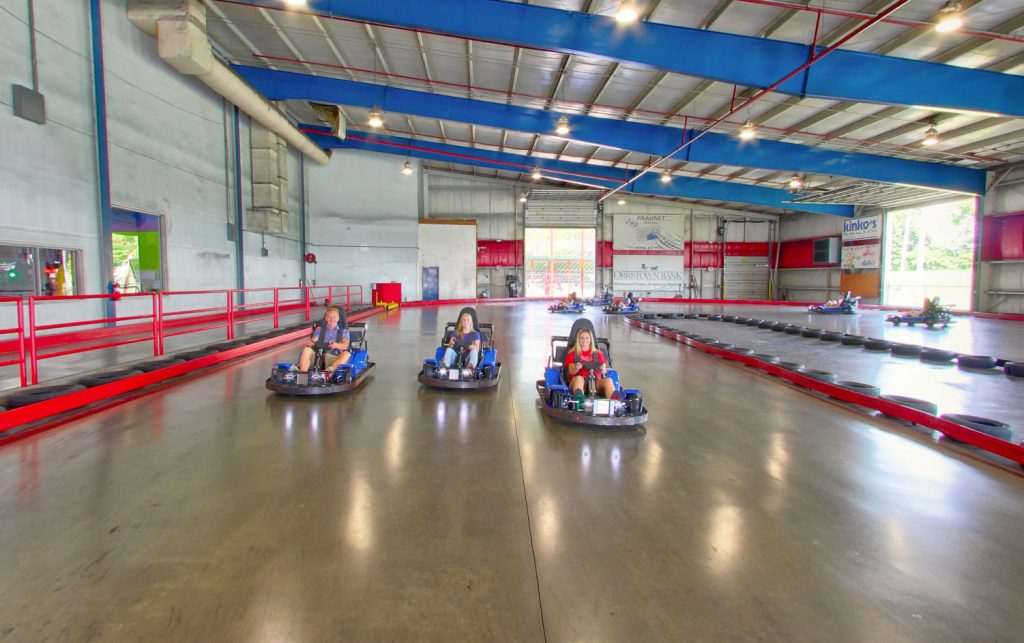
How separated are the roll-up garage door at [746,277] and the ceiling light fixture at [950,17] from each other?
23.1 metres

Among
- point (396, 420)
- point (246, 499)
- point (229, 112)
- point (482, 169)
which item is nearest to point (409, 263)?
point (482, 169)

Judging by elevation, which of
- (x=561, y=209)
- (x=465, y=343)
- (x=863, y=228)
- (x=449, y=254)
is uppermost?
(x=561, y=209)

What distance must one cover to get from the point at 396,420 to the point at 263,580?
232cm

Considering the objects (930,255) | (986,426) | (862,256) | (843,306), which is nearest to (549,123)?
(986,426)

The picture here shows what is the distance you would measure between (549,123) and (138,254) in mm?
10347

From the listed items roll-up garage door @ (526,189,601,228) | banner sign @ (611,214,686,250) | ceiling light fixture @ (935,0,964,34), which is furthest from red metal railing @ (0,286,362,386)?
banner sign @ (611,214,686,250)

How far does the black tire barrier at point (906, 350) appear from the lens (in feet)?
27.1

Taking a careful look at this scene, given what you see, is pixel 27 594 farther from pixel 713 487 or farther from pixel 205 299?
pixel 205 299

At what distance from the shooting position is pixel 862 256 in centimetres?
2216

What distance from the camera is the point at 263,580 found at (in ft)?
6.49

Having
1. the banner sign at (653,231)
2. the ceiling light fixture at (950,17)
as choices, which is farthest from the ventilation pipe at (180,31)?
the banner sign at (653,231)

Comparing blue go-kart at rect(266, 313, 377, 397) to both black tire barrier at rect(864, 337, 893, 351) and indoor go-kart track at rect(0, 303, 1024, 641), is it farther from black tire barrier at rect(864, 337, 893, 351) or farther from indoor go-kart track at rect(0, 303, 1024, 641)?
black tire barrier at rect(864, 337, 893, 351)

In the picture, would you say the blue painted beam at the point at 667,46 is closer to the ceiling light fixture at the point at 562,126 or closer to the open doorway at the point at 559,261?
the ceiling light fixture at the point at 562,126

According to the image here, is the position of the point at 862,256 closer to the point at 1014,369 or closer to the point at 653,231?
the point at 653,231
